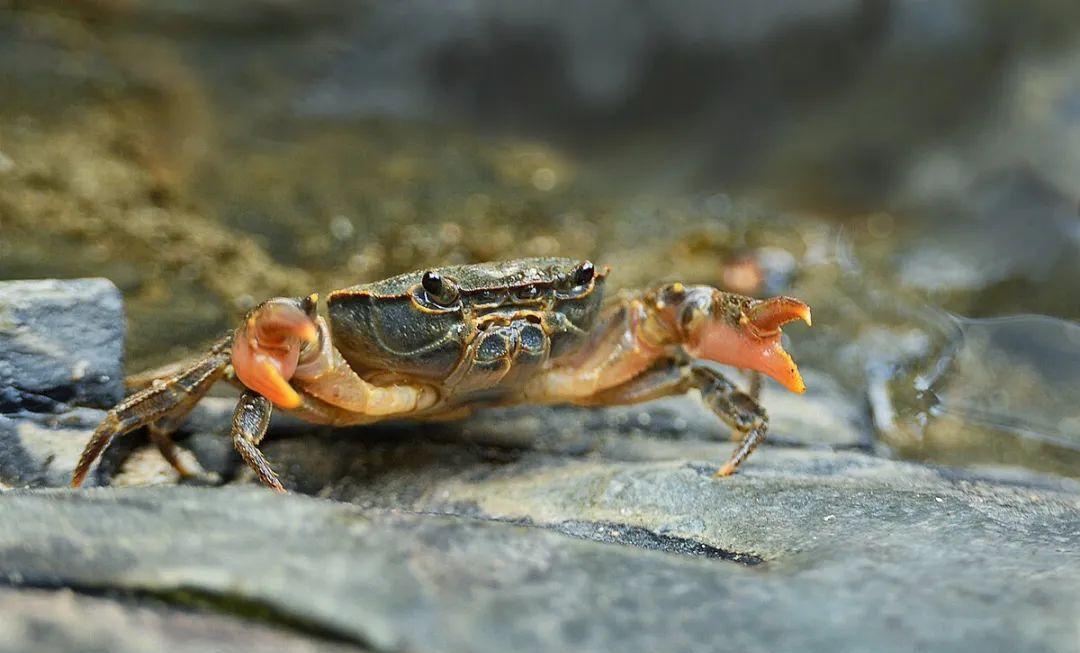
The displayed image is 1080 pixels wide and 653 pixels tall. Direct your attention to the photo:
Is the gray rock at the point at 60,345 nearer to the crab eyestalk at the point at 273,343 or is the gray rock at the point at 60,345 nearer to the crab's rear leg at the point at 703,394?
the crab eyestalk at the point at 273,343

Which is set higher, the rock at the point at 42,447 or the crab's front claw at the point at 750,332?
the crab's front claw at the point at 750,332

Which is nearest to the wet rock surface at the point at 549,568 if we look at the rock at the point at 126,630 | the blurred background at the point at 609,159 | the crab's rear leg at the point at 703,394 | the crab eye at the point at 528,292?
the rock at the point at 126,630

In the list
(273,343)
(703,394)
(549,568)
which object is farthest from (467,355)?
(549,568)

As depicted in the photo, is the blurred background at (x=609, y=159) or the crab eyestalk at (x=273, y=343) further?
the blurred background at (x=609, y=159)

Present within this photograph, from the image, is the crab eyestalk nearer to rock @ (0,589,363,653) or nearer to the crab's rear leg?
rock @ (0,589,363,653)

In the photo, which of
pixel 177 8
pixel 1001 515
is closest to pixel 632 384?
pixel 1001 515

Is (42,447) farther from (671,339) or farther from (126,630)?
(671,339)
